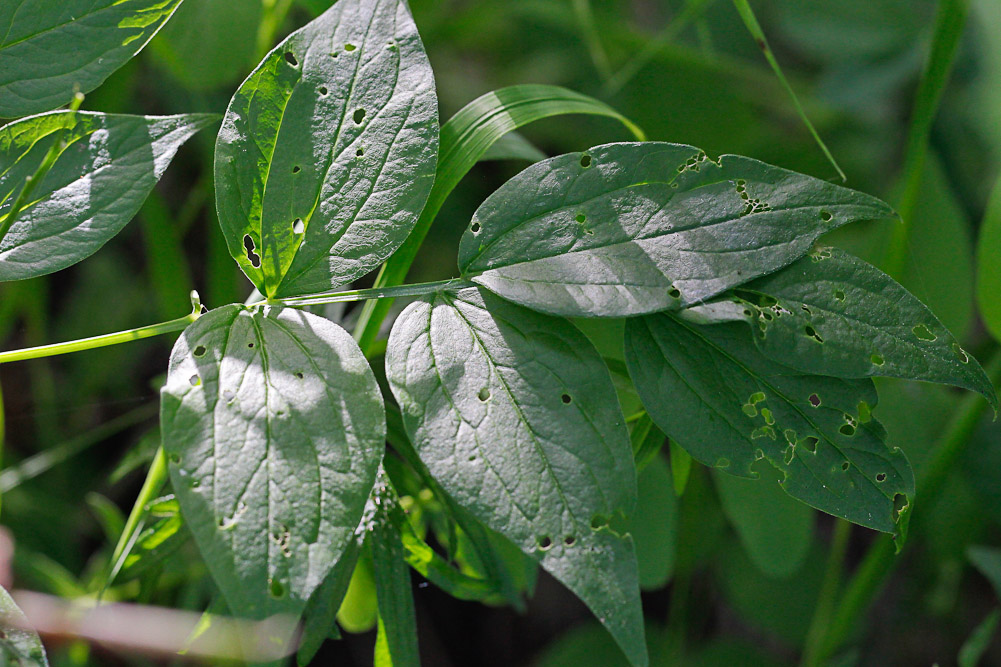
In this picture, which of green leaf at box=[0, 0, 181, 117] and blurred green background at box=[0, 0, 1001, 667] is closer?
green leaf at box=[0, 0, 181, 117]

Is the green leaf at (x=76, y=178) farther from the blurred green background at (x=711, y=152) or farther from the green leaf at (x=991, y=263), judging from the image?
the green leaf at (x=991, y=263)

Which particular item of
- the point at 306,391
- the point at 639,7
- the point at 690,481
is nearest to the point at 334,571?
the point at 306,391

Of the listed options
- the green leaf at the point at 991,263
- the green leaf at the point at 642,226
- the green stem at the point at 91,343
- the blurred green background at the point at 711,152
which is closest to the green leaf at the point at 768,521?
the blurred green background at the point at 711,152

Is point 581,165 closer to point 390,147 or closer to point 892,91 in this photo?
point 390,147

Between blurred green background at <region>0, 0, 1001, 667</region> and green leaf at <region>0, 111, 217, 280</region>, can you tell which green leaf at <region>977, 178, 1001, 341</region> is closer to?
blurred green background at <region>0, 0, 1001, 667</region>

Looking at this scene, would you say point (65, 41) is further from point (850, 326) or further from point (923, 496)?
point (923, 496)

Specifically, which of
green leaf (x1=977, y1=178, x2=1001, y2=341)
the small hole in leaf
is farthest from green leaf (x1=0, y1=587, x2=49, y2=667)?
green leaf (x1=977, y1=178, x2=1001, y2=341)
